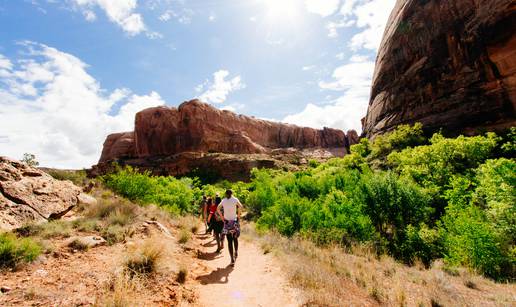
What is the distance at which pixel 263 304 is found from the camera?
4.78 m

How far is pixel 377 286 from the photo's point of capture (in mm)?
5445

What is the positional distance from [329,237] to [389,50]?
103 feet

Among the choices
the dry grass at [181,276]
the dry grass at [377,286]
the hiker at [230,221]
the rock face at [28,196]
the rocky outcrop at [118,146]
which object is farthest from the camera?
the rocky outcrop at [118,146]

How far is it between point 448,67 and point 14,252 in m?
33.8

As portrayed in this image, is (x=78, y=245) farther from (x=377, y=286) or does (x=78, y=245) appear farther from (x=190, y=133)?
(x=190, y=133)

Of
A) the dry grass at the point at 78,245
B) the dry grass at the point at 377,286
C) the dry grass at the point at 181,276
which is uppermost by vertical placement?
the dry grass at the point at 78,245

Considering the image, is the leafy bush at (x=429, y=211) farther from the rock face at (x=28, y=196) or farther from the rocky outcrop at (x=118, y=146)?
the rocky outcrop at (x=118, y=146)

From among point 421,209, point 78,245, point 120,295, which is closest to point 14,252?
point 78,245

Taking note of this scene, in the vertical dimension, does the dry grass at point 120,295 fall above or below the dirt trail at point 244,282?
above

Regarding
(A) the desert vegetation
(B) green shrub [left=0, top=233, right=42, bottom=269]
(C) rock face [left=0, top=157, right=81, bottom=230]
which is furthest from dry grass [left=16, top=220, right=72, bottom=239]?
(A) the desert vegetation

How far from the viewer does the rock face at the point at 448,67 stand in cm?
2073

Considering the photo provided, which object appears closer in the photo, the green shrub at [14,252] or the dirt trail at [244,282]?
the green shrub at [14,252]

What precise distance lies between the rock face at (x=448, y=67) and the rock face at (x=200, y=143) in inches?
959

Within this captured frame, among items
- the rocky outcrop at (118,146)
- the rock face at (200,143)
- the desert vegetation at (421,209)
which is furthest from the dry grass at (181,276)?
the rocky outcrop at (118,146)
